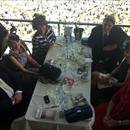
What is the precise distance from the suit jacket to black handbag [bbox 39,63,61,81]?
0.90 metres

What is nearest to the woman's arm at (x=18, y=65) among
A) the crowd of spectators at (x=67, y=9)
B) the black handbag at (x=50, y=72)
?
the black handbag at (x=50, y=72)

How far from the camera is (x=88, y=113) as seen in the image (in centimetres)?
245

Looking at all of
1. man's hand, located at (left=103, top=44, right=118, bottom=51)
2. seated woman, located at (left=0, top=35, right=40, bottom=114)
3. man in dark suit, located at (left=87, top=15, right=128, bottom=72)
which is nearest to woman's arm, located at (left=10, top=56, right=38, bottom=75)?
seated woman, located at (left=0, top=35, right=40, bottom=114)

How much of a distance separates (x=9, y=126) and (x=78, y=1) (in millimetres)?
4509

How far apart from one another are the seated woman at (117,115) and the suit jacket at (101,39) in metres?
1.20

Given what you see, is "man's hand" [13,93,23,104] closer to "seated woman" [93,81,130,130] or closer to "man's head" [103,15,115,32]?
"seated woman" [93,81,130,130]

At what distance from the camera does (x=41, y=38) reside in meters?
3.71

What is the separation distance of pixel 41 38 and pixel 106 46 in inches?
33.0

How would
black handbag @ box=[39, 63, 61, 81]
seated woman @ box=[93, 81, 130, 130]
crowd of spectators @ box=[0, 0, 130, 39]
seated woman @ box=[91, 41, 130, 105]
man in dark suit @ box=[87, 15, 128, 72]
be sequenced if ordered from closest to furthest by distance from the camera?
1. seated woman @ box=[93, 81, 130, 130]
2. black handbag @ box=[39, 63, 61, 81]
3. seated woman @ box=[91, 41, 130, 105]
4. man in dark suit @ box=[87, 15, 128, 72]
5. crowd of spectators @ box=[0, 0, 130, 39]

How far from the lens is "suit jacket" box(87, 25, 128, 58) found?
12.6ft

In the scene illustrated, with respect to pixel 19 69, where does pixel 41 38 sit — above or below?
above

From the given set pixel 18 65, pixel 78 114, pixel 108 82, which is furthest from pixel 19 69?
pixel 78 114

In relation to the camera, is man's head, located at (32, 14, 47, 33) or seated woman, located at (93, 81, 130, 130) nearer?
seated woman, located at (93, 81, 130, 130)

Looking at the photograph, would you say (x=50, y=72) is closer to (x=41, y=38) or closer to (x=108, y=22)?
(x=41, y=38)
